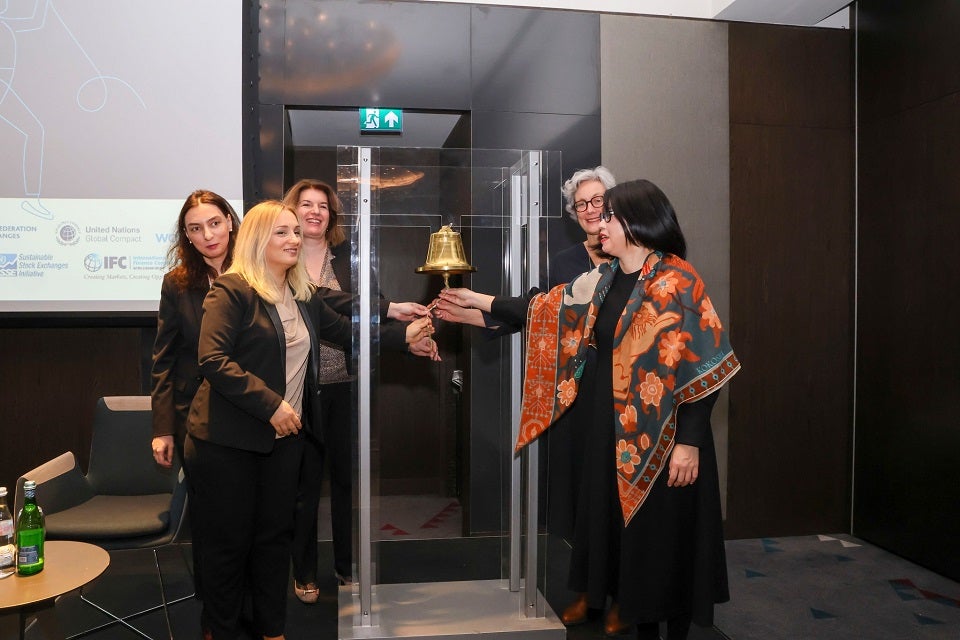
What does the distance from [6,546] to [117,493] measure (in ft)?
3.19

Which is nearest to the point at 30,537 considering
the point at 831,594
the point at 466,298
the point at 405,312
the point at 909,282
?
the point at 405,312

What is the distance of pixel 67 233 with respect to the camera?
353cm

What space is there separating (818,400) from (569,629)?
→ 2.20 metres

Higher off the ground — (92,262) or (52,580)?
(92,262)

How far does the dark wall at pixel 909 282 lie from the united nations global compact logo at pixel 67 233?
13.2ft

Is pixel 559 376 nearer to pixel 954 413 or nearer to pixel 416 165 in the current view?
pixel 416 165

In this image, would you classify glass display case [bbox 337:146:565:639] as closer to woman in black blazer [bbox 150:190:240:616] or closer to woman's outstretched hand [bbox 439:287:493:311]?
woman's outstretched hand [bbox 439:287:493:311]

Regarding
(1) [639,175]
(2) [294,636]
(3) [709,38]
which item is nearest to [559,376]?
(2) [294,636]

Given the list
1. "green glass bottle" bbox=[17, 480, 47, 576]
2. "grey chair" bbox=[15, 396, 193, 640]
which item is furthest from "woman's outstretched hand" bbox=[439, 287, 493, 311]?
"green glass bottle" bbox=[17, 480, 47, 576]

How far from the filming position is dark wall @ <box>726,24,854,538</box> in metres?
4.07

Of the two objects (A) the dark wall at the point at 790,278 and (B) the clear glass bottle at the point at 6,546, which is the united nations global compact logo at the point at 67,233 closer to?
(B) the clear glass bottle at the point at 6,546

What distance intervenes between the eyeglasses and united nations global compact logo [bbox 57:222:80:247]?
235cm

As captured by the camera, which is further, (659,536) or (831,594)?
(831,594)

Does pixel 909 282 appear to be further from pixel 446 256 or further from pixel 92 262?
pixel 92 262
